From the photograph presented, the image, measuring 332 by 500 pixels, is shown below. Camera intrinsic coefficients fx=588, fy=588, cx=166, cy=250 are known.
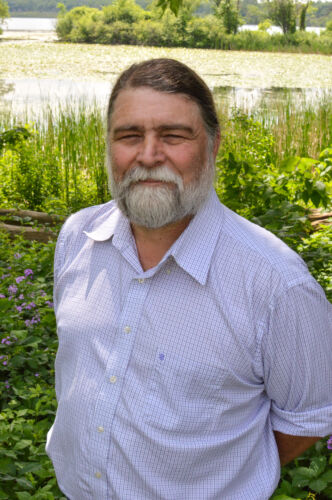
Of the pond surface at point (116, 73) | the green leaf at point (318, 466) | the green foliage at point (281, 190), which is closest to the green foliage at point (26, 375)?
the green leaf at point (318, 466)

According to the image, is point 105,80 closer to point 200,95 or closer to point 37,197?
point 37,197

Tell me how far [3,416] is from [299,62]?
1807 centimetres

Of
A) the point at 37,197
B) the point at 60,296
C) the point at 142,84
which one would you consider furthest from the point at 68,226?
the point at 37,197

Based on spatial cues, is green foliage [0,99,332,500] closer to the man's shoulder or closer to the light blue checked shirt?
the light blue checked shirt

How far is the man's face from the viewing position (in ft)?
4.35

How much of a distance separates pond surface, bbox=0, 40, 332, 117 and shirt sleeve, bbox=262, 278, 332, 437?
316 inches

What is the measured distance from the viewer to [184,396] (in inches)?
Result: 49.7

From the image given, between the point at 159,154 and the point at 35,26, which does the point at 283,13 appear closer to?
the point at 35,26

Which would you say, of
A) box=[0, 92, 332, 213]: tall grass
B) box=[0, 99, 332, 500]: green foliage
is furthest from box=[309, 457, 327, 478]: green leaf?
box=[0, 92, 332, 213]: tall grass

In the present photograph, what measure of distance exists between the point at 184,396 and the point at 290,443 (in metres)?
0.33

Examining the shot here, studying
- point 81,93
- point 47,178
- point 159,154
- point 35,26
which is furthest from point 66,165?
point 35,26

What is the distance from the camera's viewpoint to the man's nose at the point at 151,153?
1321mm

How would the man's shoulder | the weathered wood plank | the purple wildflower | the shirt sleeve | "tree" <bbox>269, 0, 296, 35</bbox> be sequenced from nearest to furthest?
the shirt sleeve < the man's shoulder < the purple wildflower < the weathered wood plank < "tree" <bbox>269, 0, 296, 35</bbox>

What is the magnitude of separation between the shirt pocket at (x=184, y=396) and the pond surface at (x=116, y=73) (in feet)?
26.6
